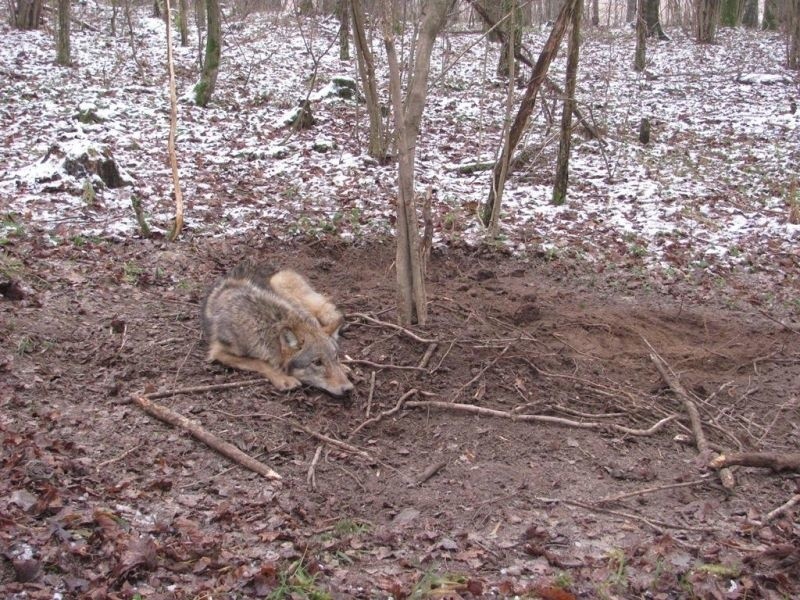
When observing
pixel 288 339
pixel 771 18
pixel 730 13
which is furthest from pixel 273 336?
pixel 771 18

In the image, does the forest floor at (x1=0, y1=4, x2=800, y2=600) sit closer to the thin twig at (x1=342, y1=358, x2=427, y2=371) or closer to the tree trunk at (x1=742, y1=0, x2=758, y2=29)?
the thin twig at (x1=342, y1=358, x2=427, y2=371)

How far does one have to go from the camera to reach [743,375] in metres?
7.62

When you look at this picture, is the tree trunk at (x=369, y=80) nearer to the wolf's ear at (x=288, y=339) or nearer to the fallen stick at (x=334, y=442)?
the wolf's ear at (x=288, y=339)

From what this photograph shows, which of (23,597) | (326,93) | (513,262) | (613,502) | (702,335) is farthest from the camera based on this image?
(326,93)

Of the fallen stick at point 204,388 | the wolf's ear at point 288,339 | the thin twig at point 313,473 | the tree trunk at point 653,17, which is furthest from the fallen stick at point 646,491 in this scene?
the tree trunk at point 653,17

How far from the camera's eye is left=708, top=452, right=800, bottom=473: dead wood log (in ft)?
17.7

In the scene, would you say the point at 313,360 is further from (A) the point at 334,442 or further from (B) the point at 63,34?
(B) the point at 63,34

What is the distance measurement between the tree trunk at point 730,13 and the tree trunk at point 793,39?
824 cm

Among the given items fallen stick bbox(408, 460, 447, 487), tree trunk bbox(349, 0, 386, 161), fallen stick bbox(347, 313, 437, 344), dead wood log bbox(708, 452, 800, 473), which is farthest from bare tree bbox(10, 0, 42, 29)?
dead wood log bbox(708, 452, 800, 473)

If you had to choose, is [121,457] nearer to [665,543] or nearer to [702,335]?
[665,543]

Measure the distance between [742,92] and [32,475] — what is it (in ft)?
77.0

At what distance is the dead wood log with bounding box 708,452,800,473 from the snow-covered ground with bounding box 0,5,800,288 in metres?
5.67

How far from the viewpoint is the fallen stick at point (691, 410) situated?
17.7 ft

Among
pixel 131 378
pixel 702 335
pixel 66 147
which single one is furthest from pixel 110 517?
pixel 66 147
